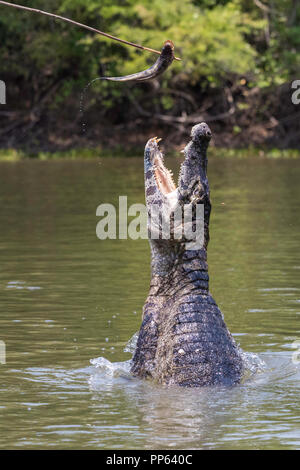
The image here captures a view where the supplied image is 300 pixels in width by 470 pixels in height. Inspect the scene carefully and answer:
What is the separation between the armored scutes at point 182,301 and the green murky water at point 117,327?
7.0 inches

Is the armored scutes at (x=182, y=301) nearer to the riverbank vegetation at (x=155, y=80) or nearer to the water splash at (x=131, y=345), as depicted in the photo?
the water splash at (x=131, y=345)

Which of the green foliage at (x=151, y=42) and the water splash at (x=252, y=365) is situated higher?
the green foliage at (x=151, y=42)

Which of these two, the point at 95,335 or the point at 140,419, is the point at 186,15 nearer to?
the point at 95,335

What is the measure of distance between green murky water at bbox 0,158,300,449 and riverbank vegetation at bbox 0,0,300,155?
1805 cm

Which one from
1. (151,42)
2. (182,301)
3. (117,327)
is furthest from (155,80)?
(182,301)

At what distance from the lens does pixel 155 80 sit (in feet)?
131

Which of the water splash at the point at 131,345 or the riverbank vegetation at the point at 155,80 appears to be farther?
the riverbank vegetation at the point at 155,80

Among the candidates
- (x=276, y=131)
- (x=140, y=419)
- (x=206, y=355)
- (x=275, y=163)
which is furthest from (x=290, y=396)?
(x=276, y=131)

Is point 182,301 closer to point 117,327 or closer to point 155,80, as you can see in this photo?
point 117,327

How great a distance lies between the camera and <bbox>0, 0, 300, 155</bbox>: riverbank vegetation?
41.1 meters

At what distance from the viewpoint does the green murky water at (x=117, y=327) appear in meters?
7.48

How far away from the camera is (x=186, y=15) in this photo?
138ft

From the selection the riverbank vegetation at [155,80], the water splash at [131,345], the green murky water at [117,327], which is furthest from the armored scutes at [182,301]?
the riverbank vegetation at [155,80]
